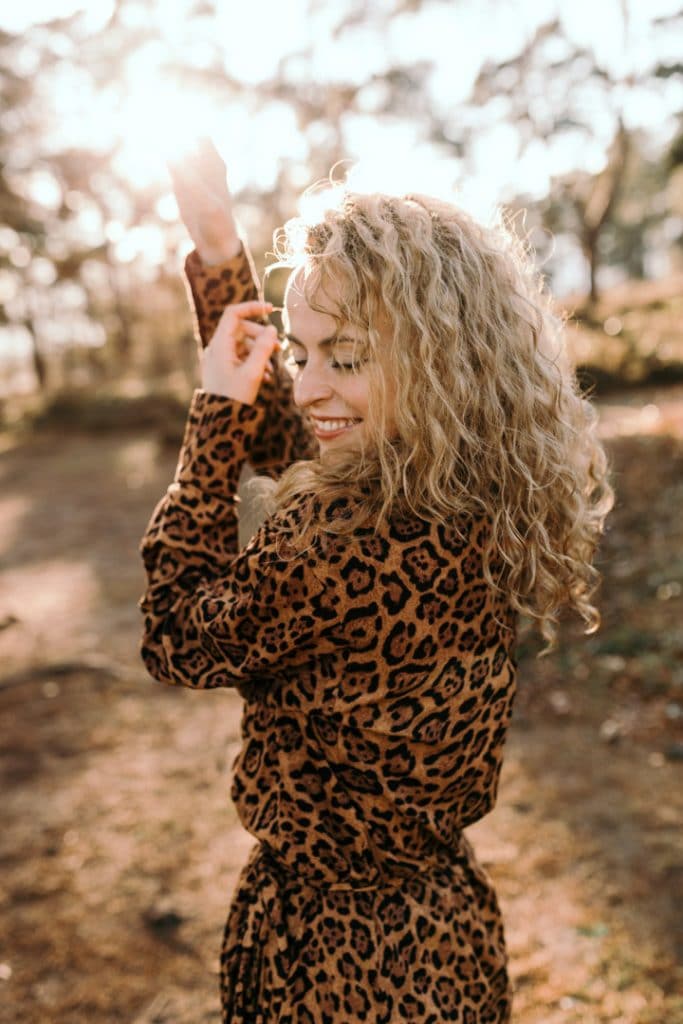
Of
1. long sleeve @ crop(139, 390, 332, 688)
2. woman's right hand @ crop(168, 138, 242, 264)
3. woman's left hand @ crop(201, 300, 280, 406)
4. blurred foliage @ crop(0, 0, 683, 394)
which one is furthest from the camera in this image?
blurred foliage @ crop(0, 0, 683, 394)

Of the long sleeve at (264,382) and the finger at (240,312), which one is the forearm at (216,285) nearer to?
the long sleeve at (264,382)

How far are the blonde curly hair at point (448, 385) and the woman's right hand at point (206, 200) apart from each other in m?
0.29

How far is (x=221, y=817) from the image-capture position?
398cm

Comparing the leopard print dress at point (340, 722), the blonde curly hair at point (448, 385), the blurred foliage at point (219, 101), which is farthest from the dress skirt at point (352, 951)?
the blurred foliage at point (219, 101)

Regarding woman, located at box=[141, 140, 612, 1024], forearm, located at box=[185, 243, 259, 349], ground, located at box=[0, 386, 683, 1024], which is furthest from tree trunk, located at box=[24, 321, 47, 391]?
woman, located at box=[141, 140, 612, 1024]

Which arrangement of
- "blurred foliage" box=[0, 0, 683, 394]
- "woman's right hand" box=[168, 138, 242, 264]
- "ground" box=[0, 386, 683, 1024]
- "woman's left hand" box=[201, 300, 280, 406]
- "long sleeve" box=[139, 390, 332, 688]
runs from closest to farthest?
"long sleeve" box=[139, 390, 332, 688], "woman's left hand" box=[201, 300, 280, 406], "woman's right hand" box=[168, 138, 242, 264], "ground" box=[0, 386, 683, 1024], "blurred foliage" box=[0, 0, 683, 394]

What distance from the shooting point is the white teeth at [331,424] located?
4.45ft

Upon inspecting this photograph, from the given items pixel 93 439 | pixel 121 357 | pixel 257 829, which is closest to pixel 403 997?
pixel 257 829

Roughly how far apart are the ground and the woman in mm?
1633

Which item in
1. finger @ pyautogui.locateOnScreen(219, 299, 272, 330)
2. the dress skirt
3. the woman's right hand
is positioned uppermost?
the woman's right hand

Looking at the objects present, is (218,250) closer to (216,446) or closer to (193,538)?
(216,446)

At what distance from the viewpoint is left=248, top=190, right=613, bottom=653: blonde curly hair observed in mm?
1260

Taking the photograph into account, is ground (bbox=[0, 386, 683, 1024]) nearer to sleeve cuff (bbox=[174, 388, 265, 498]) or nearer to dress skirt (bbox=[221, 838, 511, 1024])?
dress skirt (bbox=[221, 838, 511, 1024])

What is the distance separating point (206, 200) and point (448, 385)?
0.71 metres
